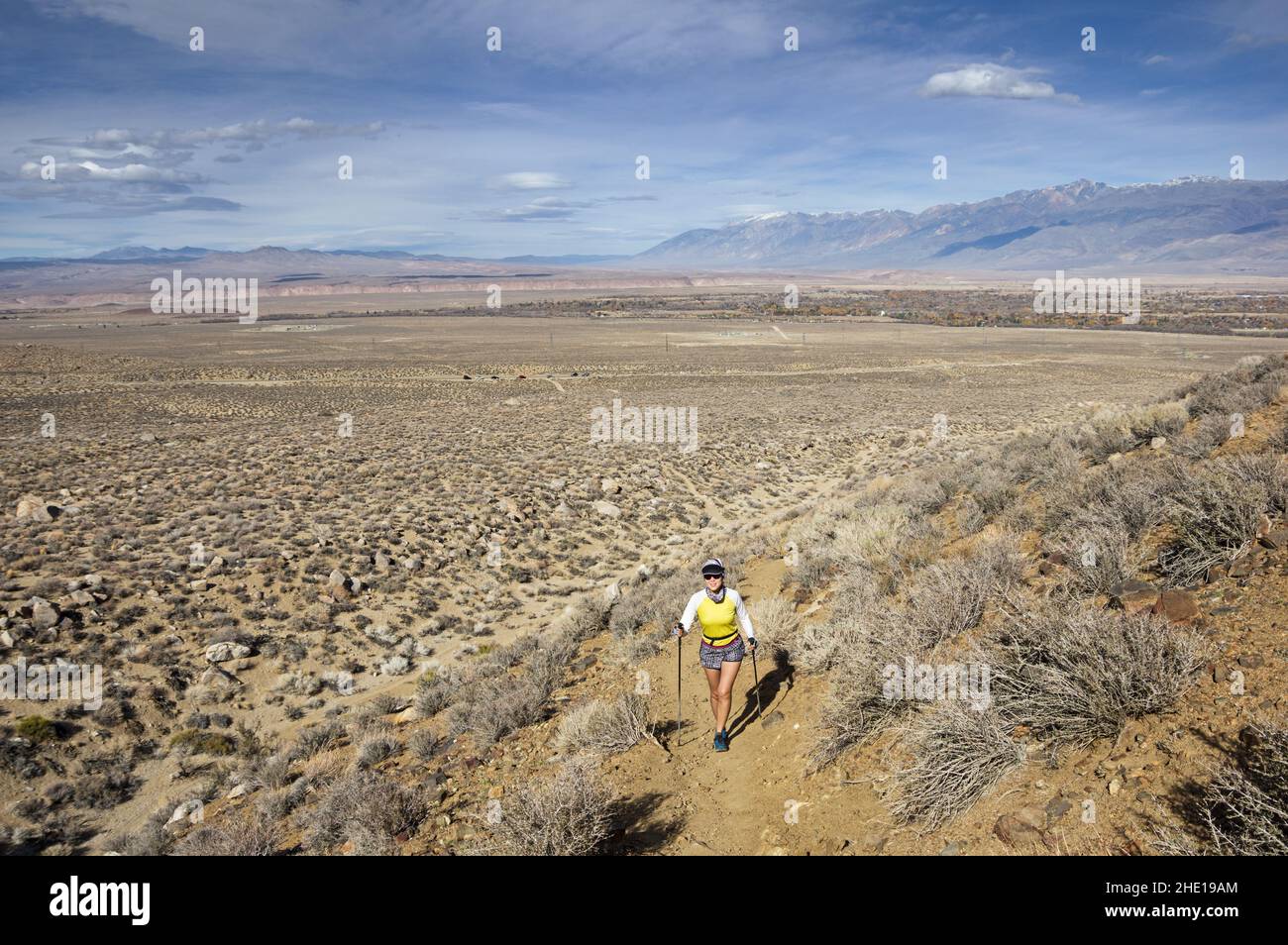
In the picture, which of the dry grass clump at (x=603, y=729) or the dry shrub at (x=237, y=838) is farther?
the dry grass clump at (x=603, y=729)

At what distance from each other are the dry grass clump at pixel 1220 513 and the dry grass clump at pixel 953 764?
2388 millimetres

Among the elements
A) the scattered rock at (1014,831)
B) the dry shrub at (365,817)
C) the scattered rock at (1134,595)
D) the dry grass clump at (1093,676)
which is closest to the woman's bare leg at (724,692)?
the dry grass clump at (1093,676)

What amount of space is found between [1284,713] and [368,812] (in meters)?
5.83

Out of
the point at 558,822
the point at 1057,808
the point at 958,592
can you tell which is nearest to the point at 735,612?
the point at 958,592

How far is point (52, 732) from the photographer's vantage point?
7.66 m

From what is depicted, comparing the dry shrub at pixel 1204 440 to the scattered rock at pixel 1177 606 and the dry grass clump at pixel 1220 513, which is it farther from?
the scattered rock at pixel 1177 606

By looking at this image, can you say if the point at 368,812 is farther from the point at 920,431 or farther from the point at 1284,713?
the point at 920,431

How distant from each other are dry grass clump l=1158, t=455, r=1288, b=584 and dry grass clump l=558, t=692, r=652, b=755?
14.9 ft

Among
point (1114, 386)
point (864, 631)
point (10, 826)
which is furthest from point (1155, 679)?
point (1114, 386)

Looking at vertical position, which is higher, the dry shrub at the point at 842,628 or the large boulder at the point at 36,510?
the large boulder at the point at 36,510

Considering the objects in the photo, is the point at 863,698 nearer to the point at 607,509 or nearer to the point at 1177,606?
the point at 1177,606

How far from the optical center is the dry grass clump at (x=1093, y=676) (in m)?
3.94

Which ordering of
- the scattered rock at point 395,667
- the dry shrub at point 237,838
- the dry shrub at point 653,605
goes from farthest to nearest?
the scattered rock at point 395,667 < the dry shrub at point 653,605 < the dry shrub at point 237,838

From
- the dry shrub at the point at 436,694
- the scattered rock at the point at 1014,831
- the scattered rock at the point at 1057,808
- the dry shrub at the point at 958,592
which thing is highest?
the dry shrub at the point at 958,592
